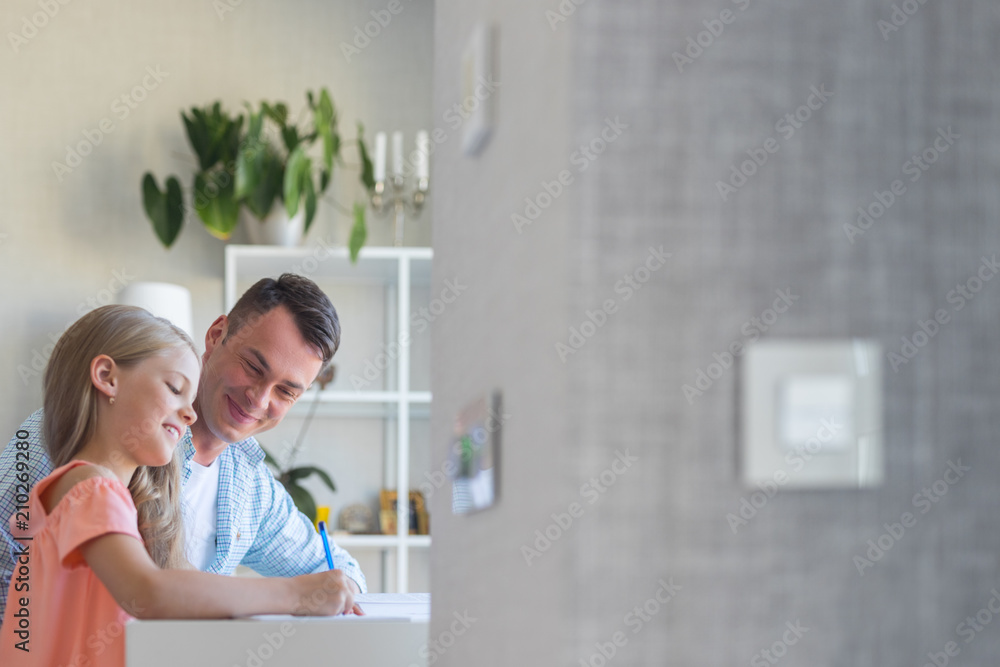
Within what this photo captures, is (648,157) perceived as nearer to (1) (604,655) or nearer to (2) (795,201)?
(2) (795,201)

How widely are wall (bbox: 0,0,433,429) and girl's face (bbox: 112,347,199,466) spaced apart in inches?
67.5

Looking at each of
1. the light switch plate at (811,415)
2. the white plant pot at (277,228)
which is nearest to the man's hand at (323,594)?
the light switch plate at (811,415)

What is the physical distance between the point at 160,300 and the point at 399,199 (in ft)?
2.60

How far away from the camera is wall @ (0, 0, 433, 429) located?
3.02 metres

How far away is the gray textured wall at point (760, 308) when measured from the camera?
19.5 inches

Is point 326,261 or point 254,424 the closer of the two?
point 254,424

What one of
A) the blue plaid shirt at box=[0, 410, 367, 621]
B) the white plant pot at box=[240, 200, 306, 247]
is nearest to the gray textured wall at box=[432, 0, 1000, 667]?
the blue plaid shirt at box=[0, 410, 367, 621]

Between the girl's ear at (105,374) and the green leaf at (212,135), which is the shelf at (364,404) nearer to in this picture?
the green leaf at (212,135)

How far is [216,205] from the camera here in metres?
2.88

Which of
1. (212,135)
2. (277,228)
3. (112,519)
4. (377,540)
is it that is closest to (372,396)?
(377,540)

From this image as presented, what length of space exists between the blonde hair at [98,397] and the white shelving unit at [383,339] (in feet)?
4.59

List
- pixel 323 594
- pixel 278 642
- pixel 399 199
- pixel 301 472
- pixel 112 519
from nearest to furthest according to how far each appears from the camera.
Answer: pixel 278 642 < pixel 323 594 < pixel 112 519 < pixel 301 472 < pixel 399 199

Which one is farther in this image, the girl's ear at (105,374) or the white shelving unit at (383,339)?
the white shelving unit at (383,339)

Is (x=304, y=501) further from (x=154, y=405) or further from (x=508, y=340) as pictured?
(x=508, y=340)
